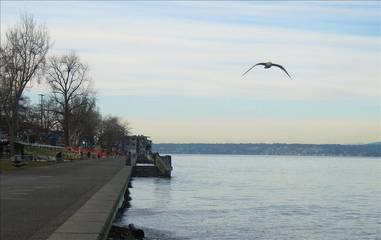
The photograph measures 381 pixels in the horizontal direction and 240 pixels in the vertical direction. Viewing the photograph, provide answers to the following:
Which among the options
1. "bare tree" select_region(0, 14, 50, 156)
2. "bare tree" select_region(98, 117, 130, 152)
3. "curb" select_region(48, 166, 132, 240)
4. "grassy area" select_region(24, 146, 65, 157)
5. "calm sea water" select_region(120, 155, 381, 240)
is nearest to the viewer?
"curb" select_region(48, 166, 132, 240)

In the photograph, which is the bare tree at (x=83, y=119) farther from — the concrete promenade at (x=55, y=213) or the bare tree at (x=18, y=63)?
the concrete promenade at (x=55, y=213)

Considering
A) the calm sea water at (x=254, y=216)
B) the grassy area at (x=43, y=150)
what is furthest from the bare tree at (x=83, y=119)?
the calm sea water at (x=254, y=216)

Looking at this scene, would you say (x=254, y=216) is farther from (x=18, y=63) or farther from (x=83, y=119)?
(x=83, y=119)

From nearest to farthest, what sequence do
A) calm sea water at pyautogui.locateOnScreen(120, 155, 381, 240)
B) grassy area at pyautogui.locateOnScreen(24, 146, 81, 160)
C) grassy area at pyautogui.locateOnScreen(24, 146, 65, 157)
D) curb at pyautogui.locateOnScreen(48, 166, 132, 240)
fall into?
curb at pyautogui.locateOnScreen(48, 166, 132, 240) → calm sea water at pyautogui.locateOnScreen(120, 155, 381, 240) → grassy area at pyautogui.locateOnScreen(24, 146, 81, 160) → grassy area at pyautogui.locateOnScreen(24, 146, 65, 157)

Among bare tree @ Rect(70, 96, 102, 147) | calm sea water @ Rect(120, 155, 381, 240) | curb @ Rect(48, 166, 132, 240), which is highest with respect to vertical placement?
bare tree @ Rect(70, 96, 102, 147)

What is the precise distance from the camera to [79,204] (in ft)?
63.0

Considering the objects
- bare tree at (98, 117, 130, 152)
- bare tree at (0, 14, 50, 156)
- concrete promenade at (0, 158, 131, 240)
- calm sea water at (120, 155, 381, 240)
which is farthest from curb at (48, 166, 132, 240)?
bare tree at (98, 117, 130, 152)

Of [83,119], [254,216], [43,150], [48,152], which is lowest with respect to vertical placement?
[254,216]

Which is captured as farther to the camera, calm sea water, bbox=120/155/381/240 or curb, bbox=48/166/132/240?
calm sea water, bbox=120/155/381/240

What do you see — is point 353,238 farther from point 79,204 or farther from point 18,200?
point 18,200

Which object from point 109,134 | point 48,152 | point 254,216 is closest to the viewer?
point 254,216

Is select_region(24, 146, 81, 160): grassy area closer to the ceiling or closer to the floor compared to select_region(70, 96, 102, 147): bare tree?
closer to the floor

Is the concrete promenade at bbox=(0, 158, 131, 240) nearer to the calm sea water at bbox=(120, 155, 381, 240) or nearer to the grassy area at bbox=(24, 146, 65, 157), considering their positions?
the calm sea water at bbox=(120, 155, 381, 240)

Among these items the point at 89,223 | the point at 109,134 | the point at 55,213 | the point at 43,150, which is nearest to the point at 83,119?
the point at 43,150
